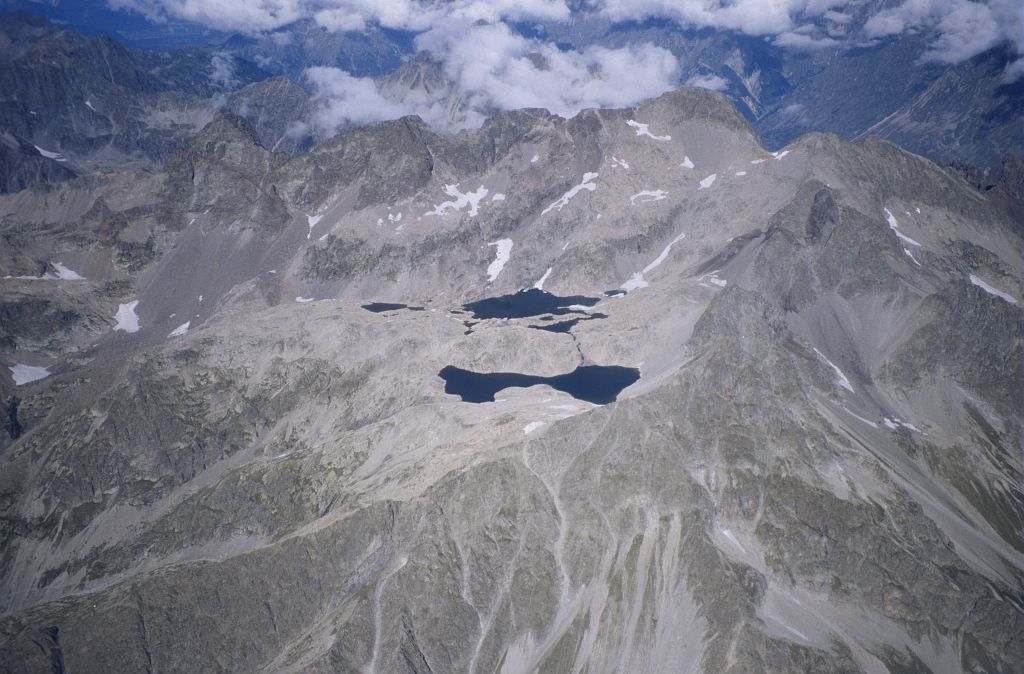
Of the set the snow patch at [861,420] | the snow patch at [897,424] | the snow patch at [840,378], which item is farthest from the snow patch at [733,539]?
the snow patch at [840,378]

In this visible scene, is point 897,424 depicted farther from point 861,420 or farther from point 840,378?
point 840,378

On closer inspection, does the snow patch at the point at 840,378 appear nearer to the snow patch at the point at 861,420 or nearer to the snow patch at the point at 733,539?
the snow patch at the point at 861,420

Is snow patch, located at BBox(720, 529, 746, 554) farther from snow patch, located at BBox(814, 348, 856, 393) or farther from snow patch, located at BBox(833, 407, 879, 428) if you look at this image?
snow patch, located at BBox(814, 348, 856, 393)

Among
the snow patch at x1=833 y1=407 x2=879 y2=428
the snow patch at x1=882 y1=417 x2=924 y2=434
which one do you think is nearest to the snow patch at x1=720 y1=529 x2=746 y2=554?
the snow patch at x1=833 y1=407 x2=879 y2=428

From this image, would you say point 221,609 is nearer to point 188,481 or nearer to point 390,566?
point 390,566

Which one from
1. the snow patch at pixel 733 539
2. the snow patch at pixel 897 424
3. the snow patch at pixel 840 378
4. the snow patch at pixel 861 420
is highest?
the snow patch at pixel 733 539

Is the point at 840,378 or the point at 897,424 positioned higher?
the point at 840,378

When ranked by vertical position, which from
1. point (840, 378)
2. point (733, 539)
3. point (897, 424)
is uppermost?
point (733, 539)

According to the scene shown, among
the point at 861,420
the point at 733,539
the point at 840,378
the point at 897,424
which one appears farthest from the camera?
the point at 840,378

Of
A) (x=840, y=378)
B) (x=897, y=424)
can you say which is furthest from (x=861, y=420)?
(x=840, y=378)

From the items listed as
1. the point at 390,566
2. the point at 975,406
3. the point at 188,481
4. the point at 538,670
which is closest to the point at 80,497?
the point at 188,481

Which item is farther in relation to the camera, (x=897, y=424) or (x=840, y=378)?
(x=840, y=378)
